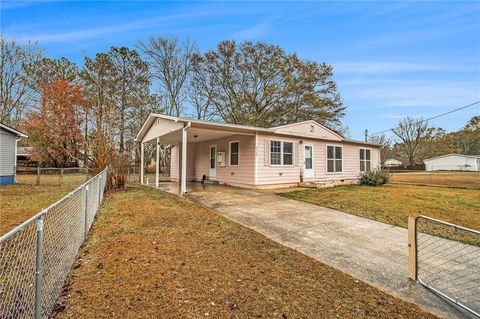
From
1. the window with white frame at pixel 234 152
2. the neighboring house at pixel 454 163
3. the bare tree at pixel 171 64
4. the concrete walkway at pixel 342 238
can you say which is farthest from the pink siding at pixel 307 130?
the neighboring house at pixel 454 163

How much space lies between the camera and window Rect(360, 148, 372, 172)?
1720 centimetres

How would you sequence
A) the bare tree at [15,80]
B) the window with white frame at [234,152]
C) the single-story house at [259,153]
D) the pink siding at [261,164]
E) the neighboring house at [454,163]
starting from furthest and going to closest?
the neighboring house at [454,163], the bare tree at [15,80], the window with white frame at [234,152], the pink siding at [261,164], the single-story house at [259,153]

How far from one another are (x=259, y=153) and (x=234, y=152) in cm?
170

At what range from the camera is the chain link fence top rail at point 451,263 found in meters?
3.12

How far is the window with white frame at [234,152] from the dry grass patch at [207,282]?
7985mm

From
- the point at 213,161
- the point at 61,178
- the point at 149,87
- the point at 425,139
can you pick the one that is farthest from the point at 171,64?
the point at 425,139

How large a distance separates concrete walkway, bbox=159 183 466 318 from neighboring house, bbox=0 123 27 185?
1203 cm

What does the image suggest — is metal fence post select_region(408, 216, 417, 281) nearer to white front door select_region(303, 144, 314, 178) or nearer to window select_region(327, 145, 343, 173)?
white front door select_region(303, 144, 314, 178)

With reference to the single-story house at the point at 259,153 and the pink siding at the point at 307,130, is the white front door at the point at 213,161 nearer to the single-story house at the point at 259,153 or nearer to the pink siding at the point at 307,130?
the single-story house at the point at 259,153

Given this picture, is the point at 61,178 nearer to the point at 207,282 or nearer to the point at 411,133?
the point at 207,282

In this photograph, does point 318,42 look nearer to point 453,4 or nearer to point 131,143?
point 453,4

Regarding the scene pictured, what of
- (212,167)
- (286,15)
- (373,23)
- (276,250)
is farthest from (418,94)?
(276,250)

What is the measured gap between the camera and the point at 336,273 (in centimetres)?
348

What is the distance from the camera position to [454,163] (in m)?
46.1
